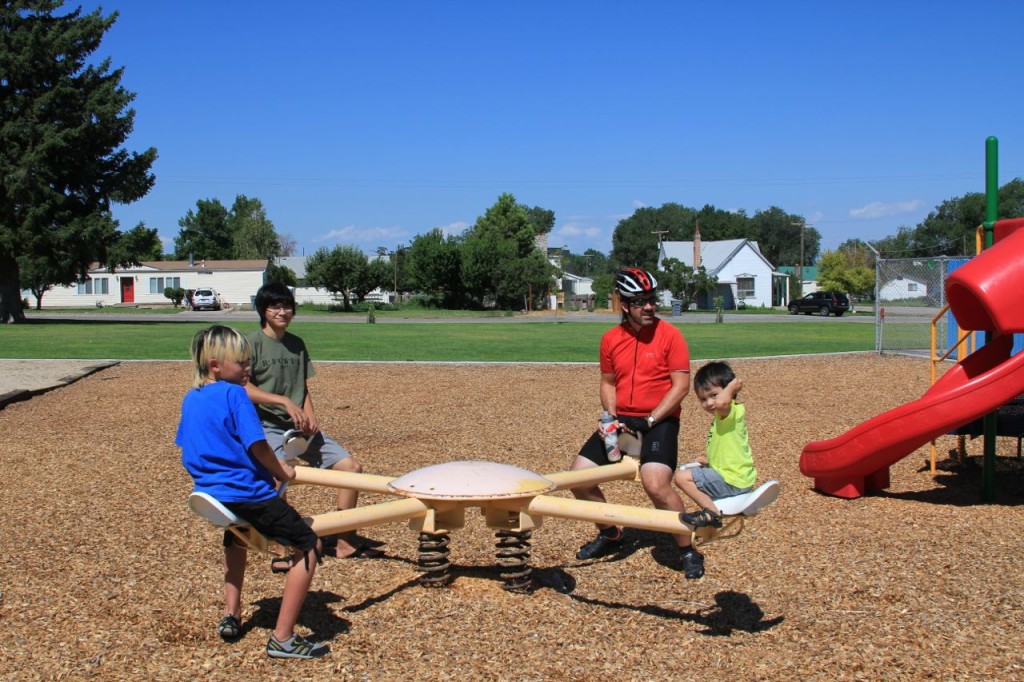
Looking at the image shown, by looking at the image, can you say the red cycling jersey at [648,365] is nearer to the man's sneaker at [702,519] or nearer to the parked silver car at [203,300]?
the man's sneaker at [702,519]

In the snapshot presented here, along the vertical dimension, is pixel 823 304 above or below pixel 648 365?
above

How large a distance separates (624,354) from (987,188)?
3.72 metres

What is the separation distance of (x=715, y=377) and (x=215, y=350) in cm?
242

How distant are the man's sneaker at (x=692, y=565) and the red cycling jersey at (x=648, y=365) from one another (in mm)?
762

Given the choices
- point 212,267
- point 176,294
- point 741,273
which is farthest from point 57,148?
point 741,273

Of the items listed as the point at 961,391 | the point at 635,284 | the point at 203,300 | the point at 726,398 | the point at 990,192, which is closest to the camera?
the point at 726,398

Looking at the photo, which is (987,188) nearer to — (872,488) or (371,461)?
(872,488)

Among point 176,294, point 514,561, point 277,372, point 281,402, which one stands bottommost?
point 514,561

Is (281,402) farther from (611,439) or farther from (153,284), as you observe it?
(153,284)

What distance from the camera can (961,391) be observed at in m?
6.69

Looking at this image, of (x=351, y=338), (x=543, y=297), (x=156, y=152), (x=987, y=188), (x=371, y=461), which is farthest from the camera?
(x=543, y=297)

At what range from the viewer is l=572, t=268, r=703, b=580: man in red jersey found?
17.8ft

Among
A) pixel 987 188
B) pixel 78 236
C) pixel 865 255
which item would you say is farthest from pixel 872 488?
pixel 865 255

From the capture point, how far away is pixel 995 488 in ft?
25.8
